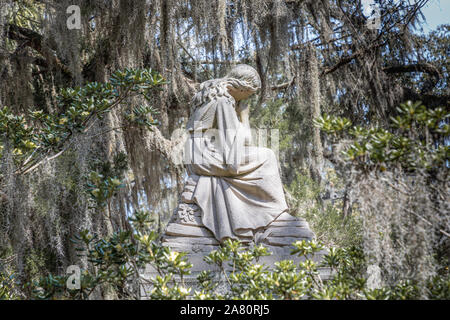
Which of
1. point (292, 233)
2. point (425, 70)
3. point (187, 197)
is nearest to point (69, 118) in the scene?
point (187, 197)

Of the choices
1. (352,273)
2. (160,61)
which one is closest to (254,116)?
(160,61)

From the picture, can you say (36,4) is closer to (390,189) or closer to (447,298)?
(390,189)

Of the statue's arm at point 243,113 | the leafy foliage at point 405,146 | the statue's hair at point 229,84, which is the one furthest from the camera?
the statue's arm at point 243,113

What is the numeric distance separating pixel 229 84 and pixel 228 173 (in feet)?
2.90

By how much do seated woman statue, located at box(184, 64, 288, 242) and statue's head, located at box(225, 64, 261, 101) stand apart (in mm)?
22

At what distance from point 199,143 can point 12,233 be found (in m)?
2.46

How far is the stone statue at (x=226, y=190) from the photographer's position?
3.84 meters

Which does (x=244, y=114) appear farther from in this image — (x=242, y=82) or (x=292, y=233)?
(x=292, y=233)

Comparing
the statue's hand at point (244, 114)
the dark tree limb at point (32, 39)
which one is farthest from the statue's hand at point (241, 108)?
the dark tree limb at point (32, 39)

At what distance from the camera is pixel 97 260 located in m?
3.17

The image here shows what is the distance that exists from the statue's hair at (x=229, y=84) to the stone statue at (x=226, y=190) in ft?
0.03

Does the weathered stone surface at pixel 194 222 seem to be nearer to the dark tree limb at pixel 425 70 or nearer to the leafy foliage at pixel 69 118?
the leafy foliage at pixel 69 118

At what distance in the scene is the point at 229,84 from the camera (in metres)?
4.36

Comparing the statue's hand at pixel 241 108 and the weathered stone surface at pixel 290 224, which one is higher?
the statue's hand at pixel 241 108
